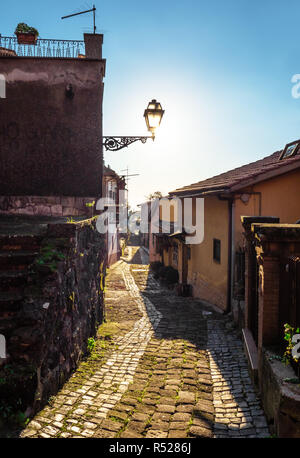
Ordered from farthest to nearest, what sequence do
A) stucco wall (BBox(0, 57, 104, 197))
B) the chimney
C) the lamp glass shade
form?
1. the chimney
2. stucco wall (BBox(0, 57, 104, 197))
3. the lamp glass shade

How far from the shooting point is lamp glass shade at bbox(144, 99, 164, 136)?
7305 millimetres

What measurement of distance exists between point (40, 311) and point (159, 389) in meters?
2.35

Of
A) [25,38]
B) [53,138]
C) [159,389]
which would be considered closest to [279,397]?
[159,389]

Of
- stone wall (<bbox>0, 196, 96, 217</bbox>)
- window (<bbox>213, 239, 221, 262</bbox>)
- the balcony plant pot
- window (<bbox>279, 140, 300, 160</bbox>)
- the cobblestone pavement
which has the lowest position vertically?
the cobblestone pavement

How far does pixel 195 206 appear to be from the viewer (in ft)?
43.8

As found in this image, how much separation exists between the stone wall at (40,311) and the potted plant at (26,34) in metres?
6.44

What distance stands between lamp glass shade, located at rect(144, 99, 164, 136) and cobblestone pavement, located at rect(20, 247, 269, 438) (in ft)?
17.4

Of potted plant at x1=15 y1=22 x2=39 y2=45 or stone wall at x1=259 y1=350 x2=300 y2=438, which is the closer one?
stone wall at x1=259 y1=350 x2=300 y2=438

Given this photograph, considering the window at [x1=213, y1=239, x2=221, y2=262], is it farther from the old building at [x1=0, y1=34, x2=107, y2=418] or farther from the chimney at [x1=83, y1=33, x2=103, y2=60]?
the chimney at [x1=83, y1=33, x2=103, y2=60]

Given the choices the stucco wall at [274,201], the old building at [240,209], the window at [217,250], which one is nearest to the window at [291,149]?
the old building at [240,209]

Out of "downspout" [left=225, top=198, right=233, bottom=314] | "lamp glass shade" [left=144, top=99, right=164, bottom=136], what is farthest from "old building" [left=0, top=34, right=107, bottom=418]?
"downspout" [left=225, top=198, right=233, bottom=314]
